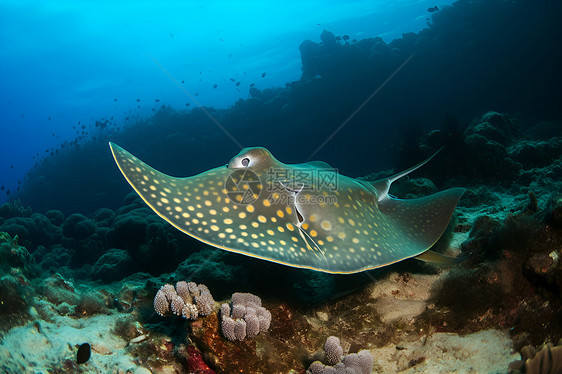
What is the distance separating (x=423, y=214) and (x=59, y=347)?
523 centimetres

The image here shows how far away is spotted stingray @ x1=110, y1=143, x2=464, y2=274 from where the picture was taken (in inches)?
102

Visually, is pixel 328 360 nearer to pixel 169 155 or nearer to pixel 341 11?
pixel 169 155

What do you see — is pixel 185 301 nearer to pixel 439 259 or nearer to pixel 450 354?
pixel 450 354

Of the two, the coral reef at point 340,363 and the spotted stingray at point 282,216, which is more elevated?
the spotted stingray at point 282,216

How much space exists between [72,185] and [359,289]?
34214mm

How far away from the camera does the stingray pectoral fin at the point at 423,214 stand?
3.86m

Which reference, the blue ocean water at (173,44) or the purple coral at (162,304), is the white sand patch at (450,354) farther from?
the blue ocean water at (173,44)

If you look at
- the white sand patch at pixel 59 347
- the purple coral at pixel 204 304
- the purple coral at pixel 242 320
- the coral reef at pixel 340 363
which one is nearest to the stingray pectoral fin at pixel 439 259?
the coral reef at pixel 340 363

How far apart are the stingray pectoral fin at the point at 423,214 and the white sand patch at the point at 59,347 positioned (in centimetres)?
397

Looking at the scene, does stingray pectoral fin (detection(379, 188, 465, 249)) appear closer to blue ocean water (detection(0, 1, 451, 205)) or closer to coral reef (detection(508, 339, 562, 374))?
coral reef (detection(508, 339, 562, 374))

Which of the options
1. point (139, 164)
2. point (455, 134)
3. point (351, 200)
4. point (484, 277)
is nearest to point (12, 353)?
point (139, 164)

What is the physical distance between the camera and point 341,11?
54.2m

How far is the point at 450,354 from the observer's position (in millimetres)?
3359

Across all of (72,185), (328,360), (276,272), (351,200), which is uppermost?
(72,185)
